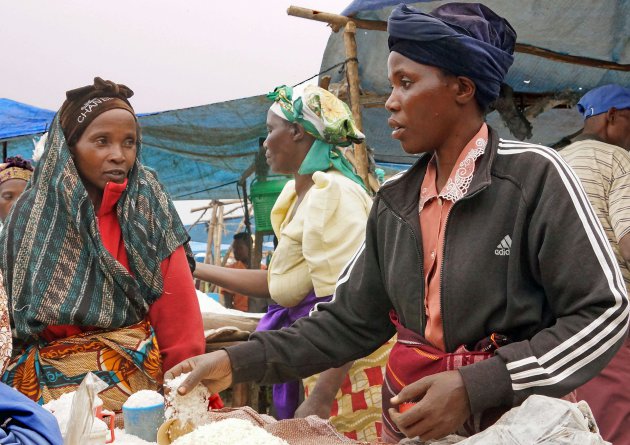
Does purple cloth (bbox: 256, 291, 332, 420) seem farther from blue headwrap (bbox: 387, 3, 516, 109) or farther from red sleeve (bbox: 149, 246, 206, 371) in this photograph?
blue headwrap (bbox: 387, 3, 516, 109)

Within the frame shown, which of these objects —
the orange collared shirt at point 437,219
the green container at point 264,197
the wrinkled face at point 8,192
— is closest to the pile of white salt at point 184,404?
the orange collared shirt at point 437,219

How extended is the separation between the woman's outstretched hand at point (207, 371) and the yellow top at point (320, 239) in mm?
1340

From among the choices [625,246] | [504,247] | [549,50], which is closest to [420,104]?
[504,247]

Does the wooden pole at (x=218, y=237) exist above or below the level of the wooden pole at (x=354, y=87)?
below

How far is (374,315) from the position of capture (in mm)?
2207

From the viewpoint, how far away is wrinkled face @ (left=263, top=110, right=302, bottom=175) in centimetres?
393

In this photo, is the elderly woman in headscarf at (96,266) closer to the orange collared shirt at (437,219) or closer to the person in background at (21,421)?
the person in background at (21,421)

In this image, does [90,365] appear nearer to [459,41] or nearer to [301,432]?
[301,432]

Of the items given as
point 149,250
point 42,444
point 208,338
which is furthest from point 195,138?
point 42,444

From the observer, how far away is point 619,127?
13.5 ft

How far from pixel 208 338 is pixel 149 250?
2.84ft

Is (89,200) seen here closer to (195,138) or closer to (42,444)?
(42,444)

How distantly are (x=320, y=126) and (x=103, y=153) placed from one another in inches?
54.2

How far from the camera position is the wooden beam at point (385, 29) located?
566 centimetres
